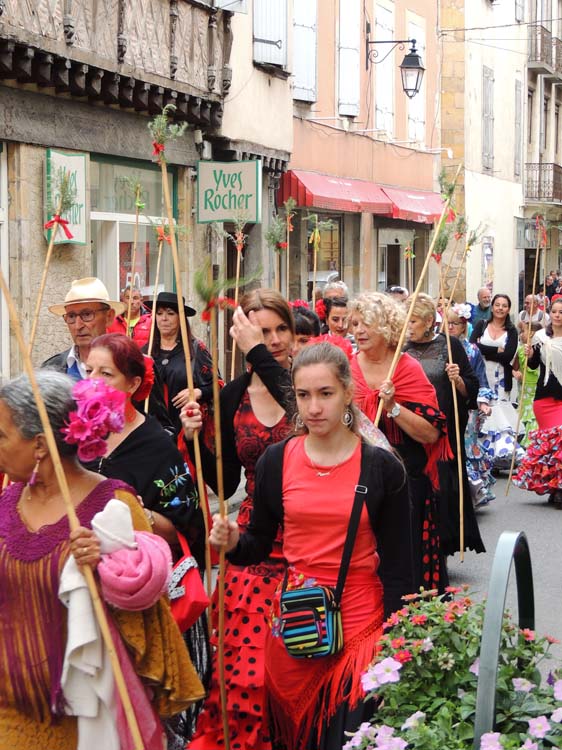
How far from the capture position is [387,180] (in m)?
28.0

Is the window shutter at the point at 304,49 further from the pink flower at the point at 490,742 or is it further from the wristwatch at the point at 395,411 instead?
the pink flower at the point at 490,742

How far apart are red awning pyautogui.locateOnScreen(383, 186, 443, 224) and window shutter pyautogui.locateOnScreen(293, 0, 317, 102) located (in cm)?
413

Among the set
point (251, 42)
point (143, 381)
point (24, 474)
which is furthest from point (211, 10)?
point (24, 474)

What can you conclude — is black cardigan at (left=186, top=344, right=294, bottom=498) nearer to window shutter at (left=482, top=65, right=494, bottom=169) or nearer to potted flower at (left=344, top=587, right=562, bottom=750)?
potted flower at (left=344, top=587, right=562, bottom=750)

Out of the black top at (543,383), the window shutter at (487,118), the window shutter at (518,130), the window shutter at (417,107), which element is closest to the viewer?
the black top at (543,383)

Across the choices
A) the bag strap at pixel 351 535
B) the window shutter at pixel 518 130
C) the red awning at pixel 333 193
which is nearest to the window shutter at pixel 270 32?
the red awning at pixel 333 193

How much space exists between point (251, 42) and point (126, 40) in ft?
14.6

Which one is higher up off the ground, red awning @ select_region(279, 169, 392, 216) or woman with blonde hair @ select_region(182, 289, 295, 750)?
red awning @ select_region(279, 169, 392, 216)

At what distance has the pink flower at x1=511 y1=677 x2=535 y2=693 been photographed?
357cm

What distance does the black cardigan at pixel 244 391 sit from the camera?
216 inches

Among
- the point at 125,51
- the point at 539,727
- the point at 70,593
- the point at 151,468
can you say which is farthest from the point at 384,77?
the point at 539,727

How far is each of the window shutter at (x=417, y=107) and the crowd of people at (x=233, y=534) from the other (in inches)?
915

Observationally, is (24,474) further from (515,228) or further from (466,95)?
(515,228)

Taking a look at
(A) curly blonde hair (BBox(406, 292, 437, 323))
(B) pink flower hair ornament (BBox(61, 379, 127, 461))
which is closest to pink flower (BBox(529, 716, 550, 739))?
(B) pink flower hair ornament (BBox(61, 379, 127, 461))
